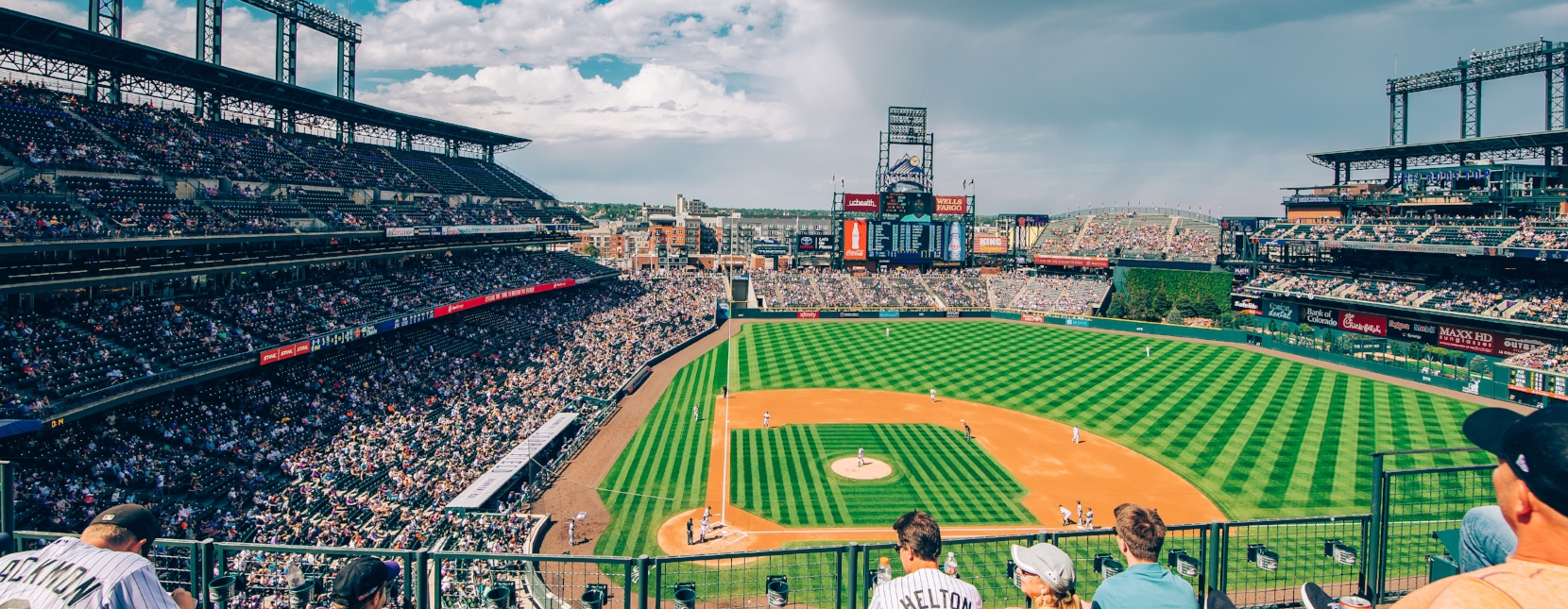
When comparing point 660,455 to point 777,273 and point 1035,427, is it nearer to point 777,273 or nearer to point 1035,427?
point 1035,427

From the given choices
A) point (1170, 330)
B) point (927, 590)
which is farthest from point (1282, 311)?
point (927, 590)

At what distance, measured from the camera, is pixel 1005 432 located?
35406 millimetres

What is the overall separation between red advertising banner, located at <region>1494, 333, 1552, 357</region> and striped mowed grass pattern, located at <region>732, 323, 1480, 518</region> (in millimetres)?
8459

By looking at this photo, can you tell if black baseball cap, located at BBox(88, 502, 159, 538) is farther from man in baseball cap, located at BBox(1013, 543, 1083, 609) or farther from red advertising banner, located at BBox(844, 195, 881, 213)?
red advertising banner, located at BBox(844, 195, 881, 213)

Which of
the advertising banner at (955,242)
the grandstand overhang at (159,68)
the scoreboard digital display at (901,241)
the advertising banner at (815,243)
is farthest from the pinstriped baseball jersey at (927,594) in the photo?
the advertising banner at (815,243)

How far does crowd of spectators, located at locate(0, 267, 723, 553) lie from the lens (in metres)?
19.9

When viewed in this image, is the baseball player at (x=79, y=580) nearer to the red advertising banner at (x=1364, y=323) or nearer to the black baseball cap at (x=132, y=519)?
the black baseball cap at (x=132, y=519)

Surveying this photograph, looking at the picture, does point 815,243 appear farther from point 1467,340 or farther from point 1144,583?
point 1144,583

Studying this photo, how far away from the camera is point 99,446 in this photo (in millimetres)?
21453

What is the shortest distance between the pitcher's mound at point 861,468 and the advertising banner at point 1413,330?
138 ft

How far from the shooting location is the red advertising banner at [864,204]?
79.9 m

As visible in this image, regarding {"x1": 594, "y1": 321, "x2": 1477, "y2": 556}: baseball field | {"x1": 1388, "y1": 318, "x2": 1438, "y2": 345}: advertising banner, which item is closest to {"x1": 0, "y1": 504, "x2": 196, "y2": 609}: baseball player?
{"x1": 594, "y1": 321, "x2": 1477, "y2": 556}: baseball field

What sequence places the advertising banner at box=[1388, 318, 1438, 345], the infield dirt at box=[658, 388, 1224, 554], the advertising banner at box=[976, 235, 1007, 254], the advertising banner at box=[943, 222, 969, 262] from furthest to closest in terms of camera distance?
the advertising banner at box=[976, 235, 1007, 254], the advertising banner at box=[943, 222, 969, 262], the advertising banner at box=[1388, 318, 1438, 345], the infield dirt at box=[658, 388, 1224, 554]

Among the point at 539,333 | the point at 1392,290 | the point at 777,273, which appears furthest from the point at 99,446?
the point at 1392,290
